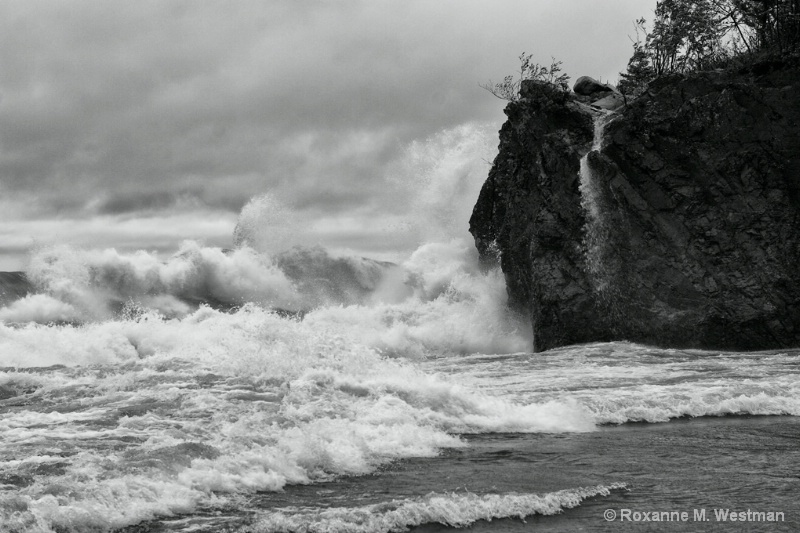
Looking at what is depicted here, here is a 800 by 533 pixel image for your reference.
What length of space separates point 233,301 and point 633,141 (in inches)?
1049

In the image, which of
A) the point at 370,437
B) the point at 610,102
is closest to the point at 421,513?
the point at 370,437

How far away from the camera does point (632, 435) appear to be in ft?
30.2

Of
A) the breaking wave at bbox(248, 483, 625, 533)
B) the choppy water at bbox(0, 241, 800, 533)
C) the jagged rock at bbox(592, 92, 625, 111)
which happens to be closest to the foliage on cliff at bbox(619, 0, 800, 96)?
the jagged rock at bbox(592, 92, 625, 111)

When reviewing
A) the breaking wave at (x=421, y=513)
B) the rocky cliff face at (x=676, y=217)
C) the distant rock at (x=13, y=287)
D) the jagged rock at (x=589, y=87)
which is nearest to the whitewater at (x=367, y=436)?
the breaking wave at (x=421, y=513)

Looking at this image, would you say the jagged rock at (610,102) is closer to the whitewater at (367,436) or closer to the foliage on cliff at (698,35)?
the foliage on cliff at (698,35)

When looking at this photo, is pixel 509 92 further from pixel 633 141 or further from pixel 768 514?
pixel 768 514

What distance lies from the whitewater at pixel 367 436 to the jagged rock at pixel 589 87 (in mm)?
11081

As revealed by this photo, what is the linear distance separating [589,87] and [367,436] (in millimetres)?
20547

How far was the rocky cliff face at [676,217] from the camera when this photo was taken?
747 inches

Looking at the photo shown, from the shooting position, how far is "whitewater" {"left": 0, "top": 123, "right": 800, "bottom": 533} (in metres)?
6.07

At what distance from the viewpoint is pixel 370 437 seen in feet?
27.9

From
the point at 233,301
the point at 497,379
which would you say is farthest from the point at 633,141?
the point at 233,301

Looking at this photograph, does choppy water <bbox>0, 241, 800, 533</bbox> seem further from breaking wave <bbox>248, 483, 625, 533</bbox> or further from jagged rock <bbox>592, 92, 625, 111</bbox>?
jagged rock <bbox>592, 92, 625, 111</bbox>

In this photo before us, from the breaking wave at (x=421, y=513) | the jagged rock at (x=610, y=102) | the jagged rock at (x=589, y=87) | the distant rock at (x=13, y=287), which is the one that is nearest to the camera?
the breaking wave at (x=421, y=513)
